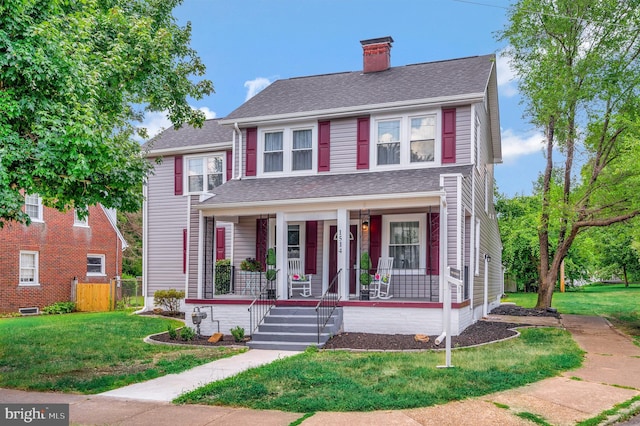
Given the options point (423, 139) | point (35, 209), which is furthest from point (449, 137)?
point (35, 209)

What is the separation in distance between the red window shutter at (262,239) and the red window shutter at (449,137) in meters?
5.26

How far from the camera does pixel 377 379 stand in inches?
309

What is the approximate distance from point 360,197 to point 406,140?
312 centimetres

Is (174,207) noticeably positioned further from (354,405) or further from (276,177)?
(354,405)

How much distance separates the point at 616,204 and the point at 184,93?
12.9 metres

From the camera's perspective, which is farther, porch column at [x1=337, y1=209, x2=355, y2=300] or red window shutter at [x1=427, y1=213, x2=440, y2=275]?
red window shutter at [x1=427, y1=213, x2=440, y2=275]

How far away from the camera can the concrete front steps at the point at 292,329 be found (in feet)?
37.0

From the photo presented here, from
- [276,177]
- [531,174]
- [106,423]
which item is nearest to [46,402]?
[106,423]

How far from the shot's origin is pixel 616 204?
55.0 ft

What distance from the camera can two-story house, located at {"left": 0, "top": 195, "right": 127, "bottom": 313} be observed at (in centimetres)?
2159

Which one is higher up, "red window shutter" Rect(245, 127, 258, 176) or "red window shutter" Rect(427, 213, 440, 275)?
"red window shutter" Rect(245, 127, 258, 176)

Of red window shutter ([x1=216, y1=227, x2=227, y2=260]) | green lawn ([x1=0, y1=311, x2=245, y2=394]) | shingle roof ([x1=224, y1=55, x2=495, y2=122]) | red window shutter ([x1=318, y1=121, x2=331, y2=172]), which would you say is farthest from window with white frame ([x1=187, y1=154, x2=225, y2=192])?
green lawn ([x1=0, y1=311, x2=245, y2=394])

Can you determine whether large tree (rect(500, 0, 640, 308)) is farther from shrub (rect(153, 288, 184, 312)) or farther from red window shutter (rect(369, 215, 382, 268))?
shrub (rect(153, 288, 184, 312))

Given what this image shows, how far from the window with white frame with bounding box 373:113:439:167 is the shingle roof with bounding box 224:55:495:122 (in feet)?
1.95
